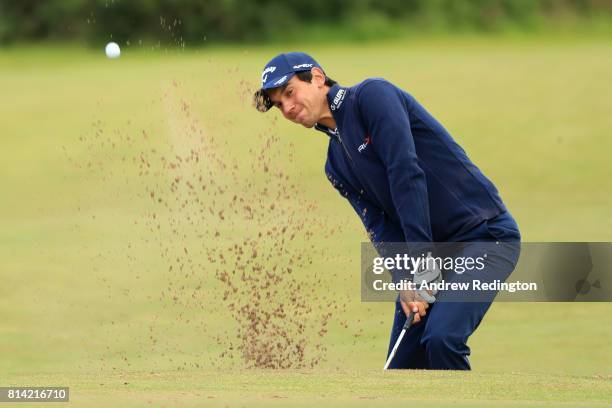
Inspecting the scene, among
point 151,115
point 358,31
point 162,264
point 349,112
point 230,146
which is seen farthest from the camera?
point 358,31

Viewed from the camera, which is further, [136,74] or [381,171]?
[136,74]

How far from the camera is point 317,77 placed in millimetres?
6160

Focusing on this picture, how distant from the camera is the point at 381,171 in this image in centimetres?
614

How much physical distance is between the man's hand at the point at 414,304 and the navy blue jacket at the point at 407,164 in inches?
10.6

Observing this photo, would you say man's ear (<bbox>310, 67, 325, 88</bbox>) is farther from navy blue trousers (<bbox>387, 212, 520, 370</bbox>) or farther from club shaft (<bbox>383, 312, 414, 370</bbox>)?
club shaft (<bbox>383, 312, 414, 370</bbox>)

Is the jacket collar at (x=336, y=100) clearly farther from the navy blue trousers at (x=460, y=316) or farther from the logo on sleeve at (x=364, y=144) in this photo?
the navy blue trousers at (x=460, y=316)

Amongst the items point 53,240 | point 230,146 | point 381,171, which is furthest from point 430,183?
point 230,146

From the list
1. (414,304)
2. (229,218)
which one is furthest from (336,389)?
(229,218)

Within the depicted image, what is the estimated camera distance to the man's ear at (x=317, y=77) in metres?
6.14

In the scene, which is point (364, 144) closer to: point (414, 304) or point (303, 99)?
point (303, 99)

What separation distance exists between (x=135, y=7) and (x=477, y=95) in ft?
47.8

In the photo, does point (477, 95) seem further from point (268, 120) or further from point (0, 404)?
point (0, 404)

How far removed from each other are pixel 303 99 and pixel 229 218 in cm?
986

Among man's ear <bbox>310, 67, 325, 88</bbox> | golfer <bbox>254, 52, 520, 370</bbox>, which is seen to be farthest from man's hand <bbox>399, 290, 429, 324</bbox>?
man's ear <bbox>310, 67, 325, 88</bbox>
